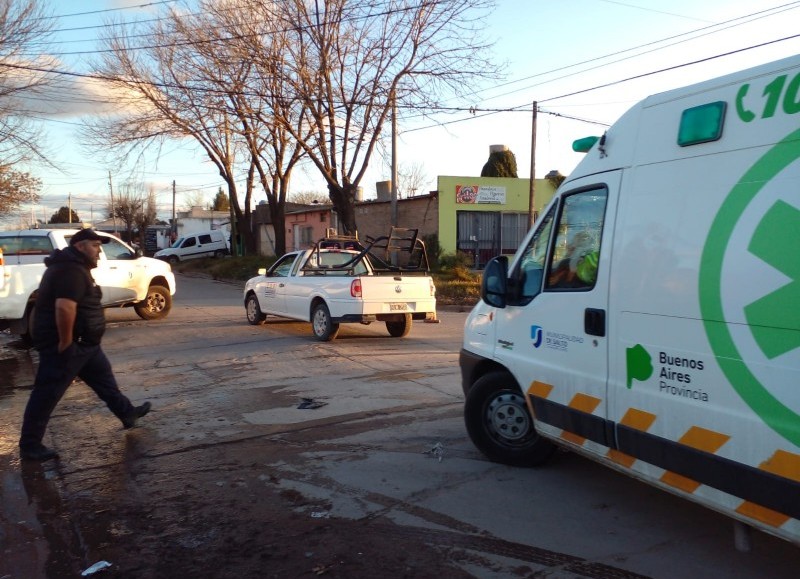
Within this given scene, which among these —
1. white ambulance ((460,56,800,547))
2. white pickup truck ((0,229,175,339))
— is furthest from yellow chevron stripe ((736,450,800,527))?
white pickup truck ((0,229,175,339))

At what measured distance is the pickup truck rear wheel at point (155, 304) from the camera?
15500 mm

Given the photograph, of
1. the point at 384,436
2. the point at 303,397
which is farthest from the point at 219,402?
the point at 384,436

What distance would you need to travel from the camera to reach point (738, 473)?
3430 millimetres

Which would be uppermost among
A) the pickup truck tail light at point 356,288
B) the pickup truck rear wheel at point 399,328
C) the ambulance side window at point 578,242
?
the ambulance side window at point 578,242

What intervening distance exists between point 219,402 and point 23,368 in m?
4.49

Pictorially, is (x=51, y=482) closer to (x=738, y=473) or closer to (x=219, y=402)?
(x=219, y=402)

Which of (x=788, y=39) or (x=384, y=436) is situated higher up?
(x=788, y=39)

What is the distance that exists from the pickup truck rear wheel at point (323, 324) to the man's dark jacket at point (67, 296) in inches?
244

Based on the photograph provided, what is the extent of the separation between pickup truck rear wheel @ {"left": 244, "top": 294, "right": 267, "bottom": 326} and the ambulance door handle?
1093 centimetres

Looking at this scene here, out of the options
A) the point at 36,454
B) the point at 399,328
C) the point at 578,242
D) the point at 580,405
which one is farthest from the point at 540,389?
the point at 399,328

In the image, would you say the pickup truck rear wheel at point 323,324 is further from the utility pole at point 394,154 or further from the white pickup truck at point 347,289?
the utility pole at point 394,154

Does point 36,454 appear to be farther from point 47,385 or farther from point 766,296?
point 766,296

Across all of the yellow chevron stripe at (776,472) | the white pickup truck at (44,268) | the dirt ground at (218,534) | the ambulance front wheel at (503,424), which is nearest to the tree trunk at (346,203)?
the white pickup truck at (44,268)

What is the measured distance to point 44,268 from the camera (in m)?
12.4
